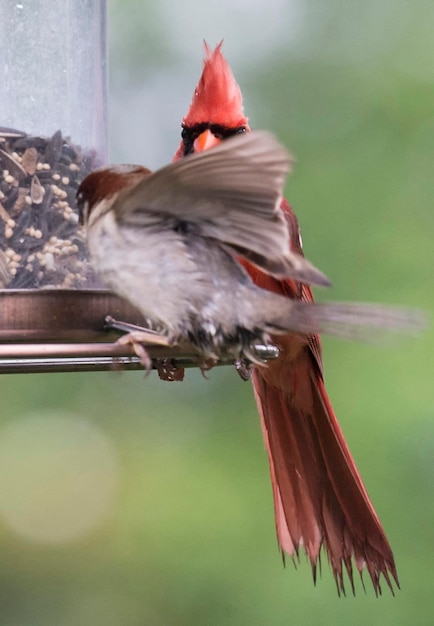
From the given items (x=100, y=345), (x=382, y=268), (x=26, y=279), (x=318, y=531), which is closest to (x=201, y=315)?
(x=100, y=345)

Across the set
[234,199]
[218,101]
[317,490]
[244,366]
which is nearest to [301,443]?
[317,490]

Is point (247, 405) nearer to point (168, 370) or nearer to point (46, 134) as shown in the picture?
point (168, 370)

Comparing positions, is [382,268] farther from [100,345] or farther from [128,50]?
[100,345]

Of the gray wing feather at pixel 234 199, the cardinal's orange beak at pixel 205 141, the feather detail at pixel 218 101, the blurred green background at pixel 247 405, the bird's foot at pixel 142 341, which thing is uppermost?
the gray wing feather at pixel 234 199

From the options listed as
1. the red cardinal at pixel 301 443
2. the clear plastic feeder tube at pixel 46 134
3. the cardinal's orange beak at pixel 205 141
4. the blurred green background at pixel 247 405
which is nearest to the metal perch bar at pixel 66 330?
the clear plastic feeder tube at pixel 46 134

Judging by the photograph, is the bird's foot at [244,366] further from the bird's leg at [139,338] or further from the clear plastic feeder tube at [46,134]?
the clear plastic feeder tube at [46,134]

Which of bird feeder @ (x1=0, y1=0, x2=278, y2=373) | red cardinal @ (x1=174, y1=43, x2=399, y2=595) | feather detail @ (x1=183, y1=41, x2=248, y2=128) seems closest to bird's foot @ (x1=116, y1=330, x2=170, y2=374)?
bird feeder @ (x1=0, y1=0, x2=278, y2=373)
